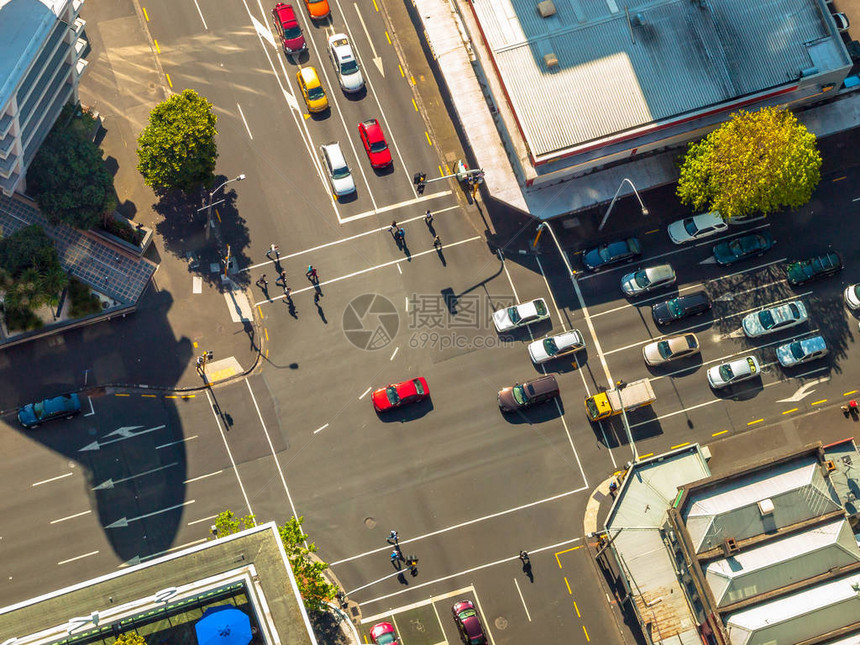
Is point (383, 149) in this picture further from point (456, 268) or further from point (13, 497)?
point (13, 497)

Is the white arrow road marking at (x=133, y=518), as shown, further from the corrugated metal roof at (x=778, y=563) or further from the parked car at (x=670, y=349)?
the corrugated metal roof at (x=778, y=563)

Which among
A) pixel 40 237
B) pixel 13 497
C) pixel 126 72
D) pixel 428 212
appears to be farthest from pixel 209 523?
pixel 126 72

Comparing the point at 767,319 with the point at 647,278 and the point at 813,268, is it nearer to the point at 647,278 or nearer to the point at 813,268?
the point at 813,268

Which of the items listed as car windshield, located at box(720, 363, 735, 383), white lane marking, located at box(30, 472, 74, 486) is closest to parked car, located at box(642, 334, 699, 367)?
car windshield, located at box(720, 363, 735, 383)

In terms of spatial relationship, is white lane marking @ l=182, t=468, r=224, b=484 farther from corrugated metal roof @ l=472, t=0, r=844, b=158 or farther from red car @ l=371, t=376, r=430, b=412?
corrugated metal roof @ l=472, t=0, r=844, b=158

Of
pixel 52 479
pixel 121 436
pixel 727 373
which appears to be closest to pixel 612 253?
pixel 727 373

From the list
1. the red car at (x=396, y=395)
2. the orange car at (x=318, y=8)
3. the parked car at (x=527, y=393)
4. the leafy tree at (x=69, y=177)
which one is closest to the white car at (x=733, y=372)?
the parked car at (x=527, y=393)
